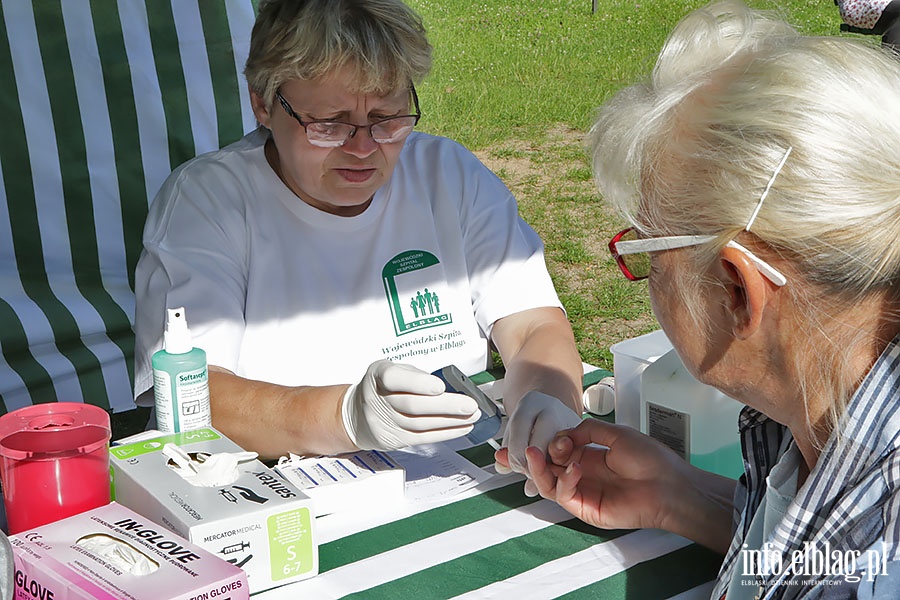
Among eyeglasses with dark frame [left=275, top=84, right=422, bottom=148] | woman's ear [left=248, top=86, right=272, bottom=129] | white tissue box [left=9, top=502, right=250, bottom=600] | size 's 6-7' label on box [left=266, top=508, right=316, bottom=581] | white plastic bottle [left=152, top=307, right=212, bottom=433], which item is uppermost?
woman's ear [left=248, top=86, right=272, bottom=129]

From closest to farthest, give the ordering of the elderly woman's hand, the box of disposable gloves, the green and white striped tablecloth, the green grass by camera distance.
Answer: the box of disposable gloves < the green and white striped tablecloth < the elderly woman's hand < the green grass

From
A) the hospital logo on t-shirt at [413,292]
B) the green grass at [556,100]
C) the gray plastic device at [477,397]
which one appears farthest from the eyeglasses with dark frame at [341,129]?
the green grass at [556,100]

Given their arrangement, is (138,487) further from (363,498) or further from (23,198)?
(23,198)

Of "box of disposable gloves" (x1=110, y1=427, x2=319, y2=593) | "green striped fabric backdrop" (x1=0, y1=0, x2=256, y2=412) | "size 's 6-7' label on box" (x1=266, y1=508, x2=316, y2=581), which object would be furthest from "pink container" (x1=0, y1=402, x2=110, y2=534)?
"green striped fabric backdrop" (x1=0, y1=0, x2=256, y2=412)

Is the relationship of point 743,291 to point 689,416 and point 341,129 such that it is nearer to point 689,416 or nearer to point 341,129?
point 689,416

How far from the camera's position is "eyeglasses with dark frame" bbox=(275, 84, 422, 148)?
1899 millimetres

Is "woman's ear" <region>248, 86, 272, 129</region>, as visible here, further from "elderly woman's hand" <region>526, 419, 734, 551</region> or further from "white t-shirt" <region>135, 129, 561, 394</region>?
"elderly woman's hand" <region>526, 419, 734, 551</region>

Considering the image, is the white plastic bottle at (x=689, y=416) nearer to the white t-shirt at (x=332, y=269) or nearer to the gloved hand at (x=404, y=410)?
the gloved hand at (x=404, y=410)

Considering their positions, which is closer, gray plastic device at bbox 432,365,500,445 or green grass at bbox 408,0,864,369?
gray plastic device at bbox 432,365,500,445

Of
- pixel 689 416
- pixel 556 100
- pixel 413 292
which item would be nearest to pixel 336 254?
pixel 413 292

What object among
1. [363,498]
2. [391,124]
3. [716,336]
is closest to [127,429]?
[391,124]

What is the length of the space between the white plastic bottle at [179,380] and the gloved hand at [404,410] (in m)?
0.25

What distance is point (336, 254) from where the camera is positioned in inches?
81.9

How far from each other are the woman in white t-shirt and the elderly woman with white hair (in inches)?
20.1
